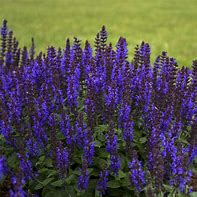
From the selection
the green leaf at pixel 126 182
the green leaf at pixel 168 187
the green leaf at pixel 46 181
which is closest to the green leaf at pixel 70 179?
the green leaf at pixel 46 181

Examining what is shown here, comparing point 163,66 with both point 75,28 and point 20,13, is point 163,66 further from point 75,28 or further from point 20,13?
point 20,13

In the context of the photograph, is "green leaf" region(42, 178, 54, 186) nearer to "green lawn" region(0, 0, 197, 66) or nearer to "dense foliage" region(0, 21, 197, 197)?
"dense foliage" region(0, 21, 197, 197)

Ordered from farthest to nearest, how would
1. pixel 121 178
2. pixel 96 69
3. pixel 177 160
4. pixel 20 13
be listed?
pixel 20 13
pixel 96 69
pixel 121 178
pixel 177 160

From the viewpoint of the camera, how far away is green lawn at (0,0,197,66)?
17.6 metres

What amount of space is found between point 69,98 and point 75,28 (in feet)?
54.0

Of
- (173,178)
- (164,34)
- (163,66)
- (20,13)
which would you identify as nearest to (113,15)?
(20,13)

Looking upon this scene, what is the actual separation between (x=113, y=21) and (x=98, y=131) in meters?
18.9

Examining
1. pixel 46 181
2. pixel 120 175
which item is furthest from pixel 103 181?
pixel 46 181

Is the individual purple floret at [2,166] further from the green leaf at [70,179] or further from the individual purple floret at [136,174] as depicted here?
the individual purple floret at [136,174]

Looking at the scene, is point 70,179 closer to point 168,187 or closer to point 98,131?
point 98,131

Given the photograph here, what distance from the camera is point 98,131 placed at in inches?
181

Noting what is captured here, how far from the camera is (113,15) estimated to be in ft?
83.1

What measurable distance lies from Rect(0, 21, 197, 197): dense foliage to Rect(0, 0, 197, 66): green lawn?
371 inches

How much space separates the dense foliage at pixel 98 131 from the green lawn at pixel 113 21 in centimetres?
942
